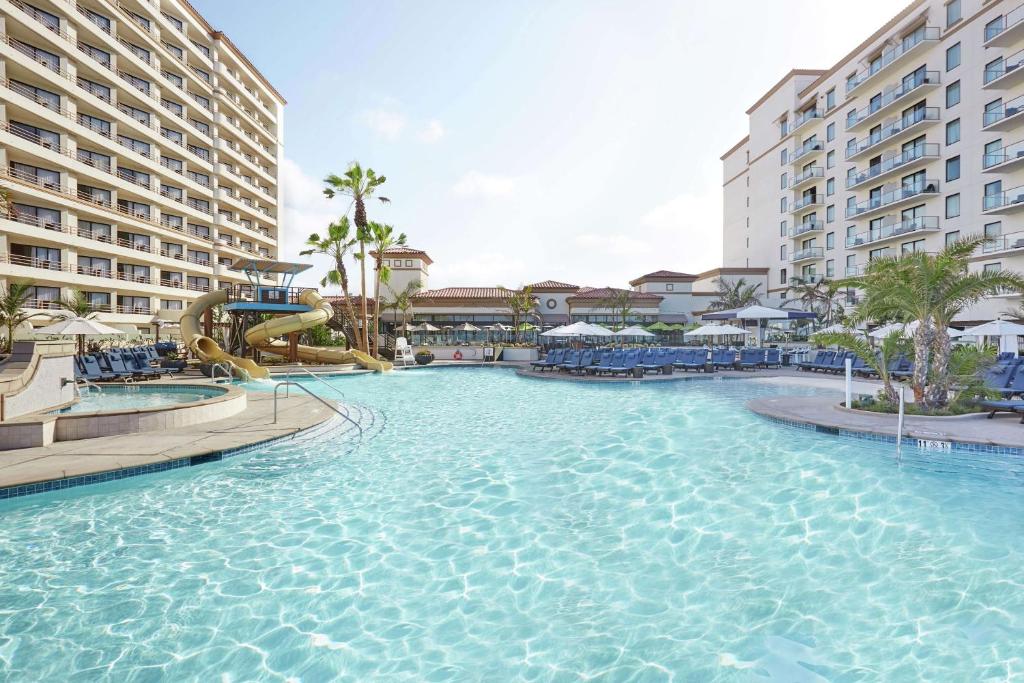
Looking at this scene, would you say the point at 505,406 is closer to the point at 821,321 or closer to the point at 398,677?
the point at 398,677

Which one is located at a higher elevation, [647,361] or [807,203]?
[807,203]

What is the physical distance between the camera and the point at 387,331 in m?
37.9

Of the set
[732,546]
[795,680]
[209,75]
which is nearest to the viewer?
[795,680]

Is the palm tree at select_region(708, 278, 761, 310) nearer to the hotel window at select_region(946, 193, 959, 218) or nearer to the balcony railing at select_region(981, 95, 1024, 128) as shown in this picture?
the hotel window at select_region(946, 193, 959, 218)

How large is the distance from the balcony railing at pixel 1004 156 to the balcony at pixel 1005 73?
11.0 feet

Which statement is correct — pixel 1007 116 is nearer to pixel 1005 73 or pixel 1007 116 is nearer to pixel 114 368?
pixel 1005 73

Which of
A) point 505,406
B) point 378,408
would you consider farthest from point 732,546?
point 378,408

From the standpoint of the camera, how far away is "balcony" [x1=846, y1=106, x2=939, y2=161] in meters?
32.6

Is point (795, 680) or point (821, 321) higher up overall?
point (821, 321)

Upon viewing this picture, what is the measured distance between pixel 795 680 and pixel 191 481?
727 centimetres

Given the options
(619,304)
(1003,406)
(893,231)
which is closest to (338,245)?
(619,304)

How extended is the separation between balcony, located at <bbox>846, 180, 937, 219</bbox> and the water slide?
34863 mm

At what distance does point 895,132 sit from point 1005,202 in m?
9.65

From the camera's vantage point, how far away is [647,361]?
71.3 ft
